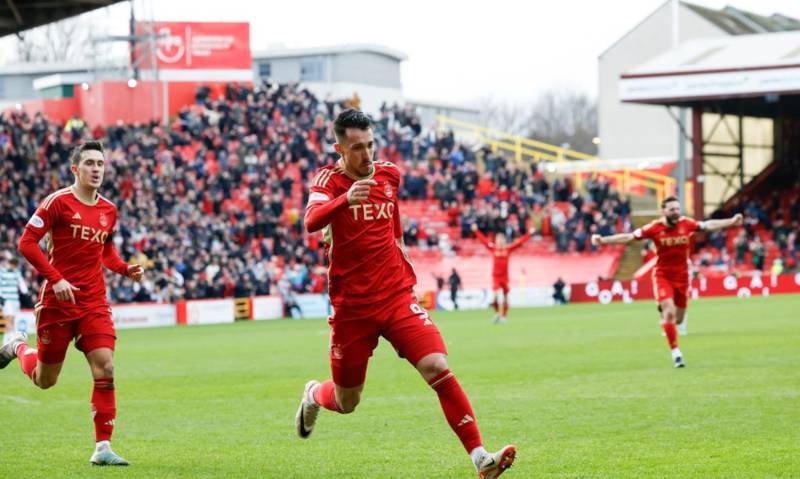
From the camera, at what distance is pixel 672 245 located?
21031mm

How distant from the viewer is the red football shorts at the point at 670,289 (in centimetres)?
2075

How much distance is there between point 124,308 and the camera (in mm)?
42750

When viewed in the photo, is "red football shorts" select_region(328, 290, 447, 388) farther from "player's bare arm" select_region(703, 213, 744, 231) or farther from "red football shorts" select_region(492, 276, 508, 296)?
"red football shorts" select_region(492, 276, 508, 296)

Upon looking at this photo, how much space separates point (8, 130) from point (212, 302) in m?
11.1

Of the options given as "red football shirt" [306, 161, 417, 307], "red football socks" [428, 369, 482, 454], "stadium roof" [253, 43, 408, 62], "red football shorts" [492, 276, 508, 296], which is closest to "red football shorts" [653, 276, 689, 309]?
"red football shirt" [306, 161, 417, 307]

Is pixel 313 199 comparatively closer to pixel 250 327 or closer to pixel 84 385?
pixel 84 385

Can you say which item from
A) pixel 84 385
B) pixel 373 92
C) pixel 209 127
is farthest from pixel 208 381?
pixel 373 92

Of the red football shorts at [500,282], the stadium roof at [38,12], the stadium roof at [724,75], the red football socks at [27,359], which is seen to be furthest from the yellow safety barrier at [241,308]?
the red football socks at [27,359]

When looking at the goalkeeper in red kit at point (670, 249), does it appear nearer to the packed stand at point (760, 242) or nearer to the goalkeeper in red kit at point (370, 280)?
the goalkeeper in red kit at point (370, 280)

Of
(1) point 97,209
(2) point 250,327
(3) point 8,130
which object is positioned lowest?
(2) point 250,327

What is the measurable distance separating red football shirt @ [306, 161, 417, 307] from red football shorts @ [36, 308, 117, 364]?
2.79m

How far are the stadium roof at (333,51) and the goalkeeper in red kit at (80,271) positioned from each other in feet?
226

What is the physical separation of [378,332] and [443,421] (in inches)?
A: 170

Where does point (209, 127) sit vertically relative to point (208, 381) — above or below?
above
